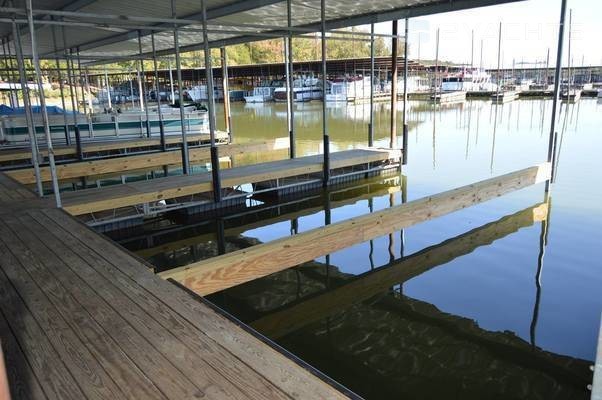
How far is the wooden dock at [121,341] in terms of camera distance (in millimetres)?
2113

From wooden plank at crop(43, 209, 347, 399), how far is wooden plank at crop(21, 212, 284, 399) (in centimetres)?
5

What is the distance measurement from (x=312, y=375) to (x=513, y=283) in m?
3.80

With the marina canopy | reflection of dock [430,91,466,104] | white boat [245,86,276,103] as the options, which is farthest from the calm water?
white boat [245,86,276,103]

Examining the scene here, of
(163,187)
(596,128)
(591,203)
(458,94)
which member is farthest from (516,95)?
(163,187)

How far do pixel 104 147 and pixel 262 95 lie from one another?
36582 millimetres

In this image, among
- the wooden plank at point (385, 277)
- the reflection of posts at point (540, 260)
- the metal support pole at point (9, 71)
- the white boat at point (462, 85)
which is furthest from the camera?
the white boat at point (462, 85)

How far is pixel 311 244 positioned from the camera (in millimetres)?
4840

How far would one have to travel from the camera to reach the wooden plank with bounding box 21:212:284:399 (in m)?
2.12

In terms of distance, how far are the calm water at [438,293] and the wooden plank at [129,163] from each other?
288 cm

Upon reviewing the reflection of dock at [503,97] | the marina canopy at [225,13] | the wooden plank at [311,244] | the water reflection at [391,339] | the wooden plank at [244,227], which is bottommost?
the water reflection at [391,339]

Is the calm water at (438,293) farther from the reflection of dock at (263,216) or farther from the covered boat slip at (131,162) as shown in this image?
the covered boat slip at (131,162)

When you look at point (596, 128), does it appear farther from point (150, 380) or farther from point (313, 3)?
point (150, 380)

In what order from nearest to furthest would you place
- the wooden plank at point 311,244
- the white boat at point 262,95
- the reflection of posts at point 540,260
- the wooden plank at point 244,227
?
the wooden plank at point 311,244
the reflection of posts at point 540,260
the wooden plank at point 244,227
the white boat at point 262,95

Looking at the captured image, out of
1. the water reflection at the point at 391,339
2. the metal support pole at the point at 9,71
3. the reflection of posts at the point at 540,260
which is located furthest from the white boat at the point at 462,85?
the water reflection at the point at 391,339
